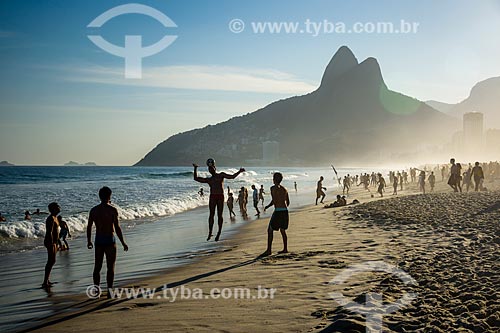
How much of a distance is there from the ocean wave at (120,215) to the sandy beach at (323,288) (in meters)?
10.1

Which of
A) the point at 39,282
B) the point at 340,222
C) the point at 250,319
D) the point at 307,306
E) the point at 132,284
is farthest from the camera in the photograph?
the point at 340,222

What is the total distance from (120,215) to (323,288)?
1849 centimetres

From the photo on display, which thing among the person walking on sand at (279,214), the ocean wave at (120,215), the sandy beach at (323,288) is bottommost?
the ocean wave at (120,215)

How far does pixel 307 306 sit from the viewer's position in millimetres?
5688

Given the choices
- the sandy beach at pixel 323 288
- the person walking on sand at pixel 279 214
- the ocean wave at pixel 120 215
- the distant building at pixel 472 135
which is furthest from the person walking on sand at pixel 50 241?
the distant building at pixel 472 135

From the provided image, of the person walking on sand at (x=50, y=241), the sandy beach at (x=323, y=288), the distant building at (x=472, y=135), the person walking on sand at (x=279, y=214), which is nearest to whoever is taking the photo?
the sandy beach at (x=323, y=288)

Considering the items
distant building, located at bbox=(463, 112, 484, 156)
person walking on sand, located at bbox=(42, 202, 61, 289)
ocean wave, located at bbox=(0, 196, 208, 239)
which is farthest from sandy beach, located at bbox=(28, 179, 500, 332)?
distant building, located at bbox=(463, 112, 484, 156)

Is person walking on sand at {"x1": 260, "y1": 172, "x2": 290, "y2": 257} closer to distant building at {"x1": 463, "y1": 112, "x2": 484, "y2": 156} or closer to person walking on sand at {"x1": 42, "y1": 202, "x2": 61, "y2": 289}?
person walking on sand at {"x1": 42, "y1": 202, "x2": 61, "y2": 289}

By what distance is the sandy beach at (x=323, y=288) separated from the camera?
5.09m

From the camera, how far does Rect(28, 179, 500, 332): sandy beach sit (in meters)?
5.09

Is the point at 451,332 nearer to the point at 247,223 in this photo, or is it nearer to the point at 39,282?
the point at 39,282

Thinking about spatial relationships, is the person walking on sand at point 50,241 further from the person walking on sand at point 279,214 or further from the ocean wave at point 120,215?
the ocean wave at point 120,215

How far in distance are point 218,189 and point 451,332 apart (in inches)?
243

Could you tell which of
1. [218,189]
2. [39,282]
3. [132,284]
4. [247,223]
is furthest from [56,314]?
[247,223]
